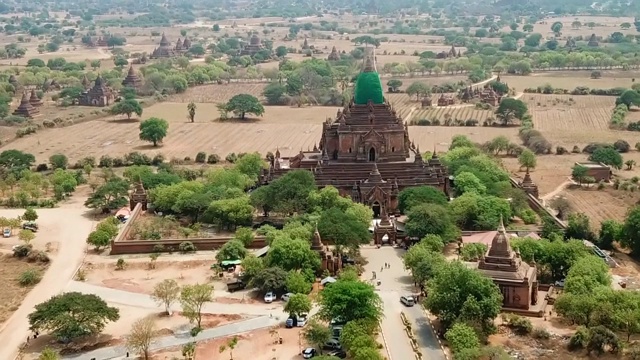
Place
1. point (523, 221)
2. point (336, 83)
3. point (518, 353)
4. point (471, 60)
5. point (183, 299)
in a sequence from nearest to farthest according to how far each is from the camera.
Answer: point (518, 353)
point (183, 299)
point (523, 221)
point (336, 83)
point (471, 60)

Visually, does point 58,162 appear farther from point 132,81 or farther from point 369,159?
point 132,81

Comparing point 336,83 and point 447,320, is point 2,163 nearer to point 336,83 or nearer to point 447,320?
point 447,320

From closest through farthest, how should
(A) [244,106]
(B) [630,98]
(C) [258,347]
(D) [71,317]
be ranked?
(C) [258,347], (D) [71,317], (A) [244,106], (B) [630,98]

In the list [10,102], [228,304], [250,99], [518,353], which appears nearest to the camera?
[518,353]

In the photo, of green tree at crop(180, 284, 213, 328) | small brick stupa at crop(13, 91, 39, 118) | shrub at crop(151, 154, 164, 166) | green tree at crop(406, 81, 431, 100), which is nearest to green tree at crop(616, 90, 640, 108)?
green tree at crop(406, 81, 431, 100)

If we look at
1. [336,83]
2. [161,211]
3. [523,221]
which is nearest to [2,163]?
[161,211]

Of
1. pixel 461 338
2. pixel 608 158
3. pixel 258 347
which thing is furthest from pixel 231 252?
pixel 608 158

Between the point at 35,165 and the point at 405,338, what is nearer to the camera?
the point at 405,338
